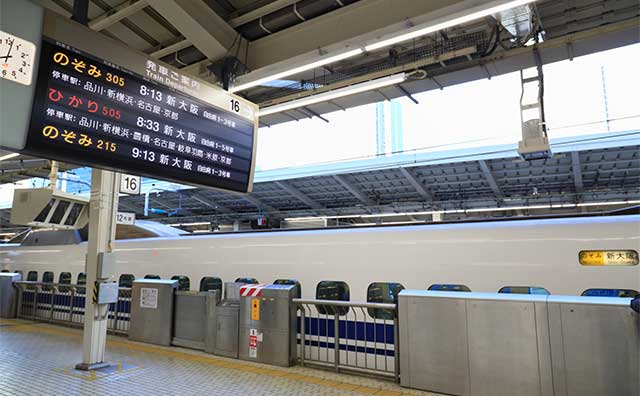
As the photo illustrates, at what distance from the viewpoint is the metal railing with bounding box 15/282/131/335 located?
32.4 feet

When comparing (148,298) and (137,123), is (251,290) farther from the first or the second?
(137,123)

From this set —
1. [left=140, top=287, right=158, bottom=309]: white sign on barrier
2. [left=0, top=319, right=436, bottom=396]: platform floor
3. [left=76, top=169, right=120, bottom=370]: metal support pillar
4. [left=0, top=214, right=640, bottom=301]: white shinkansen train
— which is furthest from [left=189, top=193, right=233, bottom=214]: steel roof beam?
[left=76, top=169, right=120, bottom=370]: metal support pillar

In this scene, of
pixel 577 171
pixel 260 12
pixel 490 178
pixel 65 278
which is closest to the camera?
pixel 260 12

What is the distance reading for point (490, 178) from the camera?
1430 centimetres

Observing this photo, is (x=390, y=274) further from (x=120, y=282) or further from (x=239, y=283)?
(x=120, y=282)

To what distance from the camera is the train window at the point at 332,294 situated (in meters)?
6.74

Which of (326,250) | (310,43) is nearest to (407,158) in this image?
(326,250)

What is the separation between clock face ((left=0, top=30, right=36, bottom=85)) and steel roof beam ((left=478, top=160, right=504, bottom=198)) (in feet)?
39.5

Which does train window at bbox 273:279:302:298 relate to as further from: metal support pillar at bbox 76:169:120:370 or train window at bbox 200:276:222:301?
metal support pillar at bbox 76:169:120:370

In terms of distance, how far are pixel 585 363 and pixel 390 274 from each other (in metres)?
2.69

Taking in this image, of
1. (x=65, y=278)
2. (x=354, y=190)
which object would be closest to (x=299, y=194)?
(x=354, y=190)

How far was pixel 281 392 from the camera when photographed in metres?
5.48

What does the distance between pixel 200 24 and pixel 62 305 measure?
32.2 feet

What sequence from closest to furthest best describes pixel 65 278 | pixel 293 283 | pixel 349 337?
pixel 349 337
pixel 293 283
pixel 65 278
